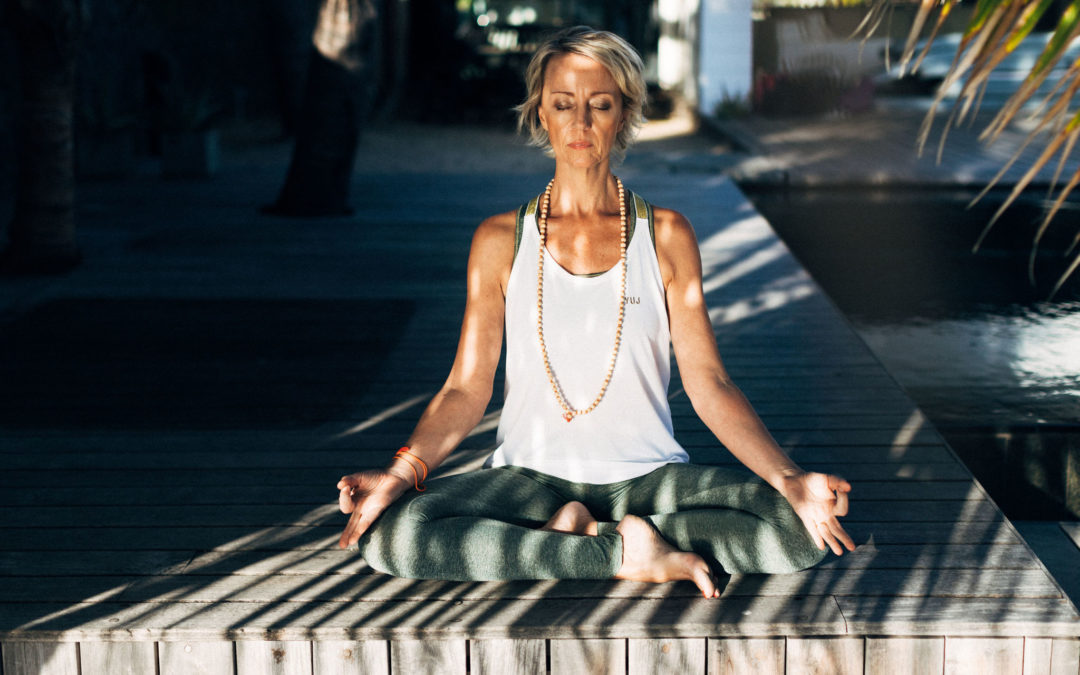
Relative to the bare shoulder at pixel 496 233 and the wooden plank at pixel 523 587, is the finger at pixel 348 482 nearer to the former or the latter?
the wooden plank at pixel 523 587

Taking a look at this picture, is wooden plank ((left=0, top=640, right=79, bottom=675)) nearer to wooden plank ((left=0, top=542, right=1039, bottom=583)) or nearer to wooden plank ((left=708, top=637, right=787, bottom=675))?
wooden plank ((left=0, top=542, right=1039, bottom=583))

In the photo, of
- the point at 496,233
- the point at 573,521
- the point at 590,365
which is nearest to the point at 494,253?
the point at 496,233

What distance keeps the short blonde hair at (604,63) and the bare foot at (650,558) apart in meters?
0.87

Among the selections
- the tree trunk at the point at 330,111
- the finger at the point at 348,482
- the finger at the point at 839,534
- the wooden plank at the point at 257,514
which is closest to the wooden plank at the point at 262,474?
the wooden plank at the point at 257,514

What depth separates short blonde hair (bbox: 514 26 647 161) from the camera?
2.43 meters

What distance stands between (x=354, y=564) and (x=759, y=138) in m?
11.7

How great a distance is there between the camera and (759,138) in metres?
13.5

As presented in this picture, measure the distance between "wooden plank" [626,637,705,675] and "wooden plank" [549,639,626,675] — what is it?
0.07 feet

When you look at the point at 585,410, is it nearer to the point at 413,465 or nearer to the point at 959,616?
the point at 413,465

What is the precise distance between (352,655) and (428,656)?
5.8 inches

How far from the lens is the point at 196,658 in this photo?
88.0 inches

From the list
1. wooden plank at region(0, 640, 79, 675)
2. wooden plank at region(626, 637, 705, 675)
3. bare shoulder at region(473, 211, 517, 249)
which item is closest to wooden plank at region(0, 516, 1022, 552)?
wooden plank at region(0, 640, 79, 675)

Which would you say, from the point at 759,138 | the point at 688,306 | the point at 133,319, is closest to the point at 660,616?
the point at 688,306

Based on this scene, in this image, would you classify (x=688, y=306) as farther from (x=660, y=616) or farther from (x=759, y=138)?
(x=759, y=138)
